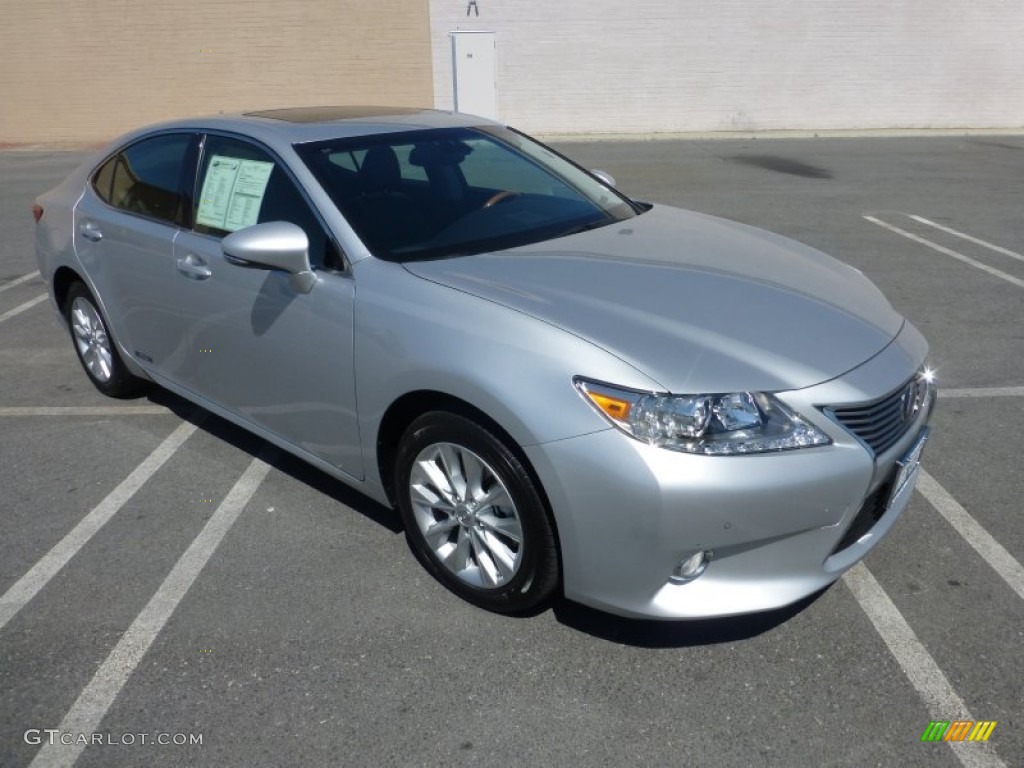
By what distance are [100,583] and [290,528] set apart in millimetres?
741

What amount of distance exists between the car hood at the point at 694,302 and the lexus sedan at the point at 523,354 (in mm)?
12

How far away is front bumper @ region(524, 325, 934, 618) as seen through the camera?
262cm

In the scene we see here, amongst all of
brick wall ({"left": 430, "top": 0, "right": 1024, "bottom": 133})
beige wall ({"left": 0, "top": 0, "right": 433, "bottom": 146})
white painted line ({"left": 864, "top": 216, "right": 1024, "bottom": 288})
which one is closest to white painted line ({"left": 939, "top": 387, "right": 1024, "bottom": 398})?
white painted line ({"left": 864, "top": 216, "right": 1024, "bottom": 288})

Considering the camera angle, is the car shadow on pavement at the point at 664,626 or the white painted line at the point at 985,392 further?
the white painted line at the point at 985,392

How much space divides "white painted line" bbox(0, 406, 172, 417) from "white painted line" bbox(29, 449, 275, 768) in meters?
1.15

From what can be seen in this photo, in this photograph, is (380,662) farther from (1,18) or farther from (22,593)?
(1,18)

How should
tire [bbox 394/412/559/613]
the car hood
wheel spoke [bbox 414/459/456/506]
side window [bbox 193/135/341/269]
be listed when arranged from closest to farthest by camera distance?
1. the car hood
2. tire [bbox 394/412/559/613]
3. wheel spoke [bbox 414/459/456/506]
4. side window [bbox 193/135/341/269]

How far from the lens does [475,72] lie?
20141 millimetres

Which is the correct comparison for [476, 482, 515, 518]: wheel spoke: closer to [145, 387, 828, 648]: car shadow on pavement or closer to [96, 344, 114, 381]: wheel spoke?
[145, 387, 828, 648]: car shadow on pavement

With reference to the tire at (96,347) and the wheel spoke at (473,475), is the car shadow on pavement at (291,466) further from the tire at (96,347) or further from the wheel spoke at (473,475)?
the wheel spoke at (473,475)

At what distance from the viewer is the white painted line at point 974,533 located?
3.43m

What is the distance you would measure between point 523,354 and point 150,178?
2620 mm

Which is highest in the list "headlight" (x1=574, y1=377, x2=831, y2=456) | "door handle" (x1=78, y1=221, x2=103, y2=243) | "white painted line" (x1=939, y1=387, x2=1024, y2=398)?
"headlight" (x1=574, y1=377, x2=831, y2=456)
